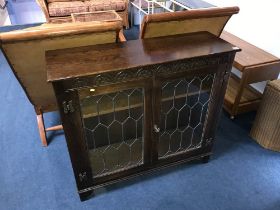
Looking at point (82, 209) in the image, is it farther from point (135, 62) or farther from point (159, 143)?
point (135, 62)

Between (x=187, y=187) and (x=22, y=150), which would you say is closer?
(x=187, y=187)

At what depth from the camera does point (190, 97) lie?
4.32 feet

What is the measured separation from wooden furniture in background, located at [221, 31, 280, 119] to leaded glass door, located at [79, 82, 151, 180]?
0.88 meters

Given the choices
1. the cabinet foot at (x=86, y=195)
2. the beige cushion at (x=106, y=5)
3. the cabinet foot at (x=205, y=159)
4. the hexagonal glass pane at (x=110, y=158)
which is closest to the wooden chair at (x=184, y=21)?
the hexagonal glass pane at (x=110, y=158)

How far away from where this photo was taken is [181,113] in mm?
1367

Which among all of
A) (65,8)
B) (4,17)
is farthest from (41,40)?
(4,17)

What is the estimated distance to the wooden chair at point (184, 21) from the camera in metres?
1.20

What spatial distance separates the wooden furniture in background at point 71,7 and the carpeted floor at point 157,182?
1.92 m

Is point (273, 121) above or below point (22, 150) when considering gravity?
above

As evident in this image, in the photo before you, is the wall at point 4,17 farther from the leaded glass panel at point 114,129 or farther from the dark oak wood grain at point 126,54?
the leaded glass panel at point 114,129

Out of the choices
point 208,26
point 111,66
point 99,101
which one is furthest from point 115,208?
point 208,26

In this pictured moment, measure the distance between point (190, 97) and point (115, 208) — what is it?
73 cm

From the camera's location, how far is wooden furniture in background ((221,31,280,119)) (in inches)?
67.6

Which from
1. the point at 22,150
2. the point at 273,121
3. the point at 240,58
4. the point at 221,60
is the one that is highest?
the point at 221,60
